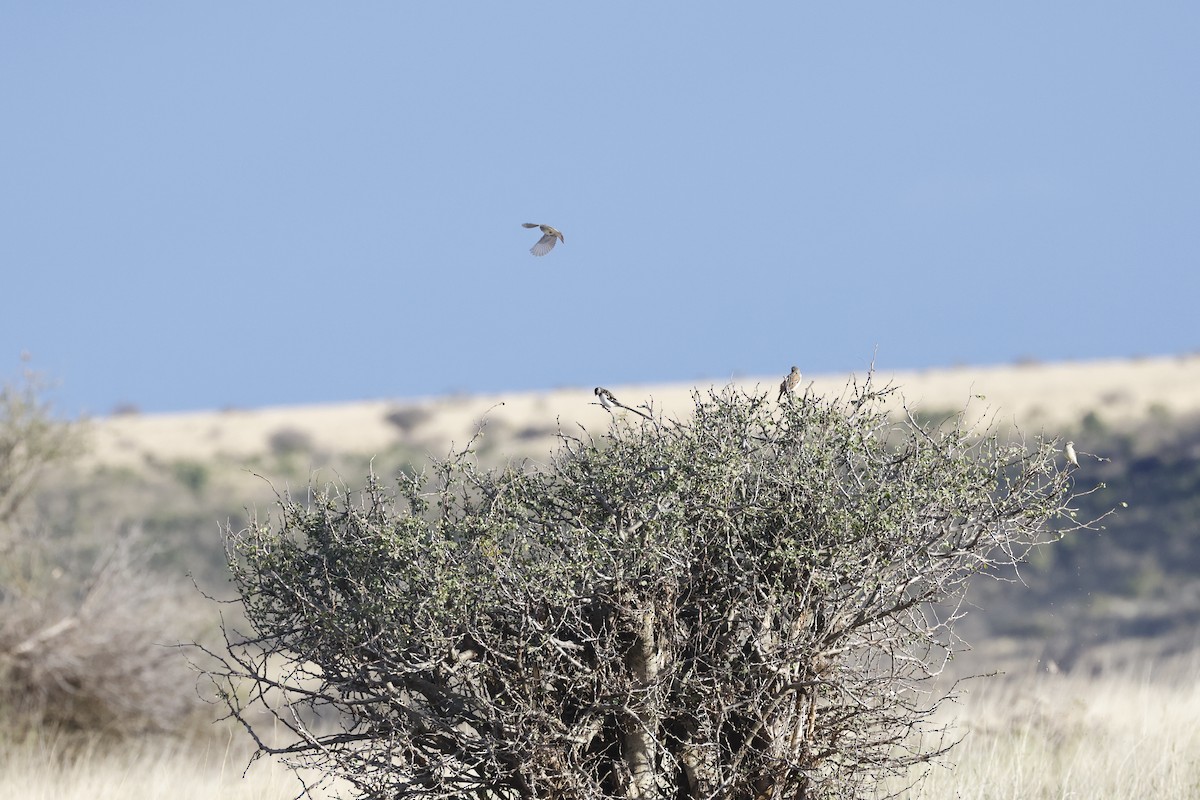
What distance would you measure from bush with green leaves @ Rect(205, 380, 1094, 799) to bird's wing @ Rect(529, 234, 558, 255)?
108 cm

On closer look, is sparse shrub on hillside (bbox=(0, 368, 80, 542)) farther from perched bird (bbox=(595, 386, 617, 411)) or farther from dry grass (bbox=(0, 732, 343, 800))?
perched bird (bbox=(595, 386, 617, 411))

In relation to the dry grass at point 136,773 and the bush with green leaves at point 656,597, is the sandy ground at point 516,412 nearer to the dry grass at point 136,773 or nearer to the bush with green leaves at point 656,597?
the dry grass at point 136,773

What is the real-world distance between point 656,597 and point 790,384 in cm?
118

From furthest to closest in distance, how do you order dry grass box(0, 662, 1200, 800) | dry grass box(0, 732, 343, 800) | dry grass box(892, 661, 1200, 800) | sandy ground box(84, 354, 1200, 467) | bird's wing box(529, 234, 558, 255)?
sandy ground box(84, 354, 1200, 467) → dry grass box(0, 732, 343, 800) → dry grass box(0, 662, 1200, 800) → dry grass box(892, 661, 1200, 800) → bird's wing box(529, 234, 558, 255)

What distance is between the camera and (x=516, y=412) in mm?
48750

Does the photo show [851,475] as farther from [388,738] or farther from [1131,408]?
[1131,408]

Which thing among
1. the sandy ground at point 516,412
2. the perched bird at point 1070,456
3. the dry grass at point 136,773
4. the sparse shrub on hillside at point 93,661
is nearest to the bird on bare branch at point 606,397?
the perched bird at point 1070,456

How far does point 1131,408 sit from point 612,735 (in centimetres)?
4248

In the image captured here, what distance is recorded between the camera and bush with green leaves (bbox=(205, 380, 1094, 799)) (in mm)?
5641

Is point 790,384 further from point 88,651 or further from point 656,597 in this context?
point 88,651

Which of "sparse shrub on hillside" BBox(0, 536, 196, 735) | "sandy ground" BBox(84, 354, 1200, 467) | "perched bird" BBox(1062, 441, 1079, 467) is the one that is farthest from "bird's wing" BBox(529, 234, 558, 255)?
"sandy ground" BBox(84, 354, 1200, 467)

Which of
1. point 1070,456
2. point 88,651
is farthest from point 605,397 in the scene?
point 88,651

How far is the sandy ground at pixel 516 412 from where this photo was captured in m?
44.6

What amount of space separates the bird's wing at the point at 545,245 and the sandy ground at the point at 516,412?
34.1 metres
